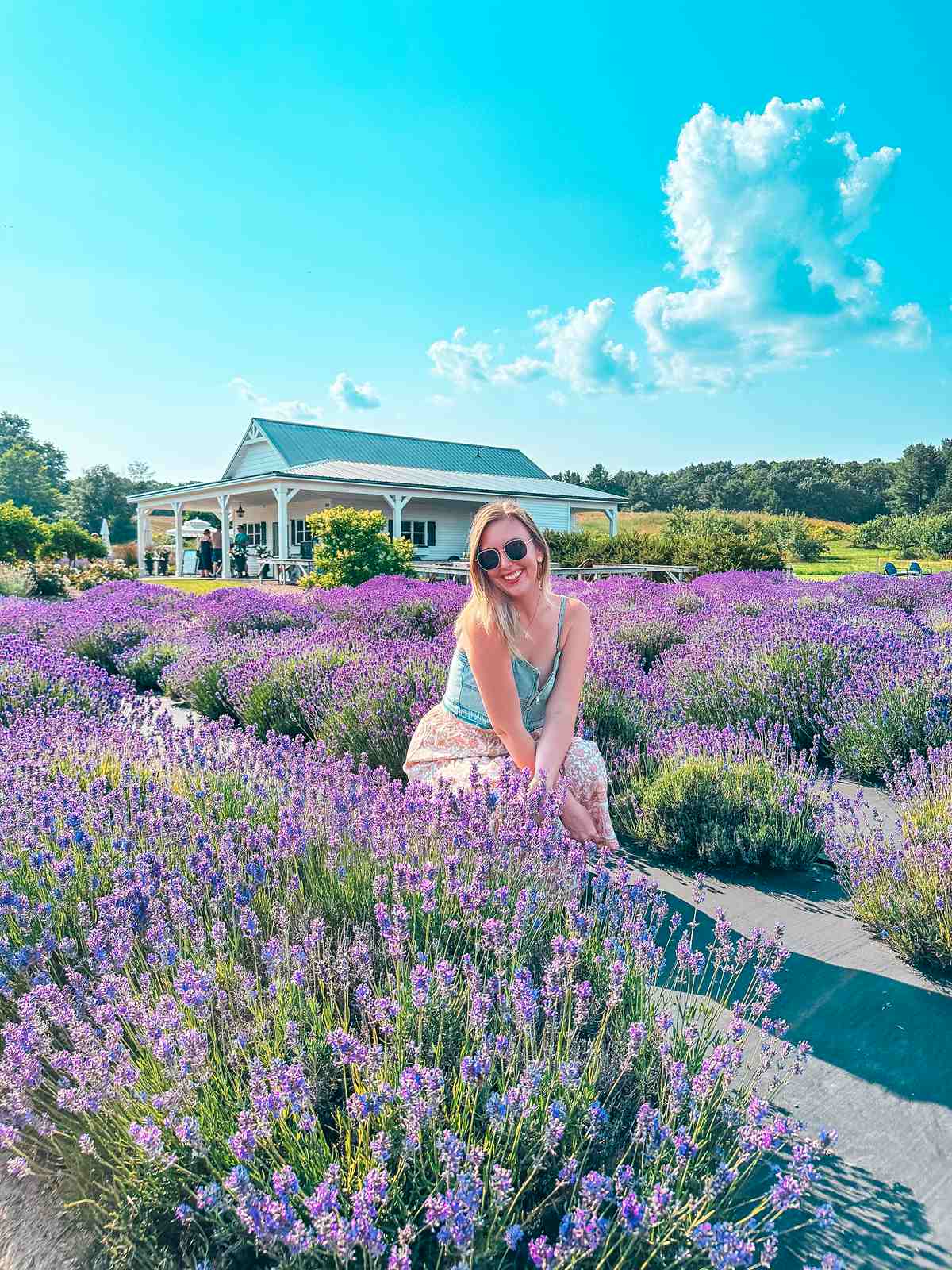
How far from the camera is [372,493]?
24.7 meters

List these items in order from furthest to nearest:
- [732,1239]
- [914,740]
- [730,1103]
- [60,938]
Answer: [914,740], [60,938], [730,1103], [732,1239]

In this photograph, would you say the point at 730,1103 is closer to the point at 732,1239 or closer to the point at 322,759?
the point at 732,1239

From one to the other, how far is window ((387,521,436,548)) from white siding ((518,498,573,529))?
3.75 m

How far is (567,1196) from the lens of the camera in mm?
1449

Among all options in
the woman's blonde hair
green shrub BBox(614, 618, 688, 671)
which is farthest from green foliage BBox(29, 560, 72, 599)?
the woman's blonde hair

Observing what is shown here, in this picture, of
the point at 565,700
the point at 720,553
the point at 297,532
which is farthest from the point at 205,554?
the point at 565,700

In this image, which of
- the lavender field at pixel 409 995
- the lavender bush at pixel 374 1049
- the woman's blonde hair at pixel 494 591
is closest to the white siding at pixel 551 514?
the lavender field at pixel 409 995

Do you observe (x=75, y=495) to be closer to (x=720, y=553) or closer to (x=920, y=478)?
(x=720, y=553)

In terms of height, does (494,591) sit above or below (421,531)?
below

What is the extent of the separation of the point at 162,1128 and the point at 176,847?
1.05 meters

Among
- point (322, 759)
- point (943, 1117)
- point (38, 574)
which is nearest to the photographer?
point (943, 1117)

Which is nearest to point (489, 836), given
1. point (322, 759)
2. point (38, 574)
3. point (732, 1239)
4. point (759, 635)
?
point (732, 1239)

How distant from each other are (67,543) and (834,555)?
33924 millimetres

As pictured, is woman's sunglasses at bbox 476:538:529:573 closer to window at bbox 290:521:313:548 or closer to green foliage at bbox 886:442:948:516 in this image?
window at bbox 290:521:313:548
